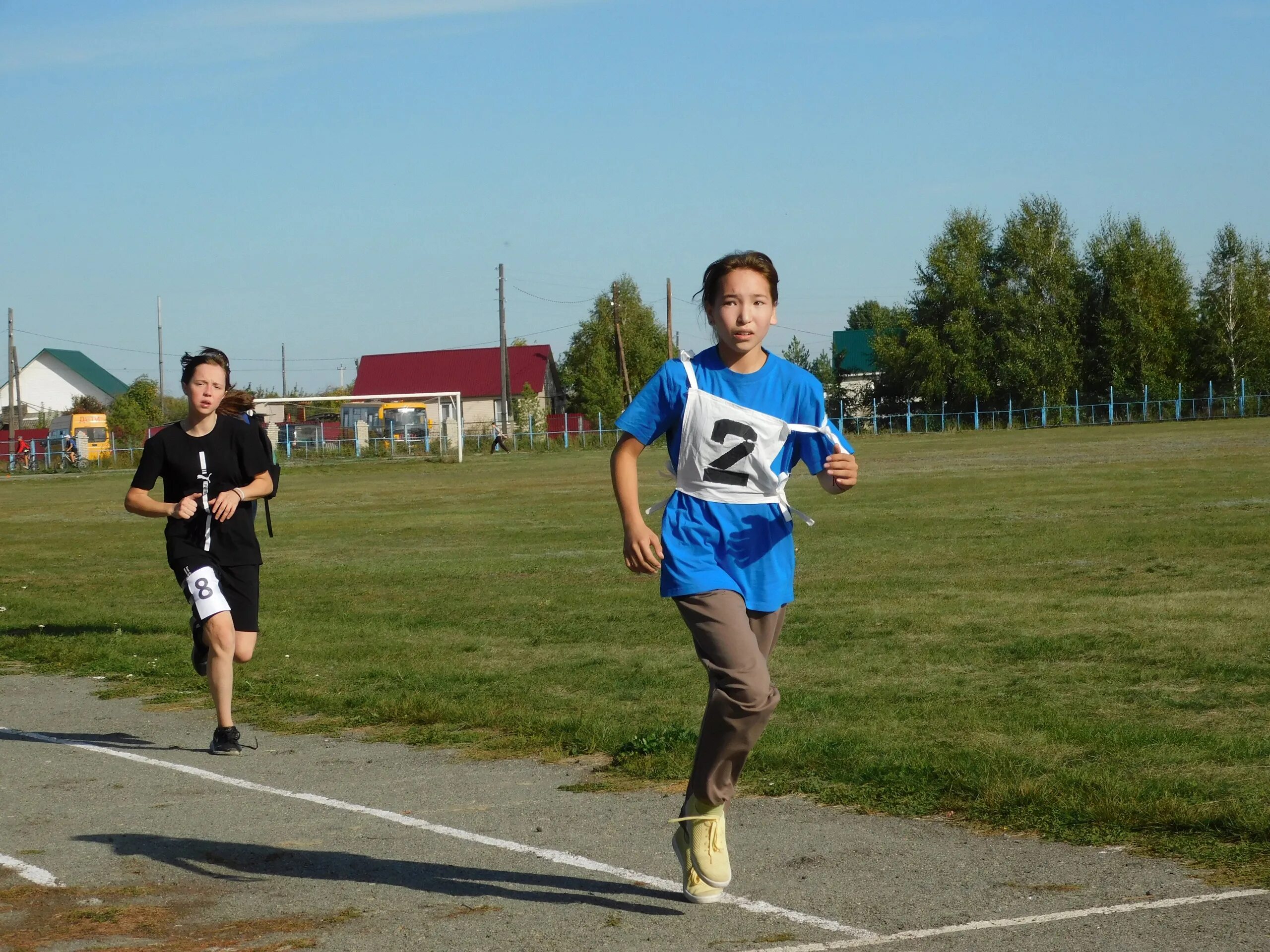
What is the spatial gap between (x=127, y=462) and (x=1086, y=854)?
67284mm

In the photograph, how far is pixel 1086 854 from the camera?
517 centimetres

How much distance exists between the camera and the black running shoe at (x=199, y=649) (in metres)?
7.80

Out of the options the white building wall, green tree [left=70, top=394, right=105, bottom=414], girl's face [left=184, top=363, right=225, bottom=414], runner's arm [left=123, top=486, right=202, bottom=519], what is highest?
the white building wall

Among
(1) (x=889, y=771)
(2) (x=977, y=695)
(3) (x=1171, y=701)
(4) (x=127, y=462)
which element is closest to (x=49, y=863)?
(1) (x=889, y=771)

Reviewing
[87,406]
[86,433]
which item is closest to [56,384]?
[87,406]

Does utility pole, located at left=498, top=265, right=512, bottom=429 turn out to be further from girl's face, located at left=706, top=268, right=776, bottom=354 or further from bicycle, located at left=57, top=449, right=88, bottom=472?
girl's face, located at left=706, top=268, right=776, bottom=354

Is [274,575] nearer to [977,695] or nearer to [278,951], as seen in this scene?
[977,695]

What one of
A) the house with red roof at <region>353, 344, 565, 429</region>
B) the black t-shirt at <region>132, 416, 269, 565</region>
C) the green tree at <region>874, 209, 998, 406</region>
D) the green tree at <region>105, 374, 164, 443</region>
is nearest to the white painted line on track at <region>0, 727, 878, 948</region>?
the black t-shirt at <region>132, 416, 269, 565</region>

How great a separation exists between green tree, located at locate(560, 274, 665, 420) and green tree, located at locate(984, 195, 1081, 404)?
23423 mm

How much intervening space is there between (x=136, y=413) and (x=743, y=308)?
92.1 metres

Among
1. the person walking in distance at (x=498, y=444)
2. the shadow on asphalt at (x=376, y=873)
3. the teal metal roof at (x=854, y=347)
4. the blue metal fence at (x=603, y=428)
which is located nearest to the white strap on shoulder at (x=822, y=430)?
the shadow on asphalt at (x=376, y=873)

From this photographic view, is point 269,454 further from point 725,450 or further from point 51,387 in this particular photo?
point 51,387

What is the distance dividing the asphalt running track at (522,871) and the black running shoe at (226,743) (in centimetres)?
34

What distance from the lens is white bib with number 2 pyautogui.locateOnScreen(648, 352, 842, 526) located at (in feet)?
15.8
